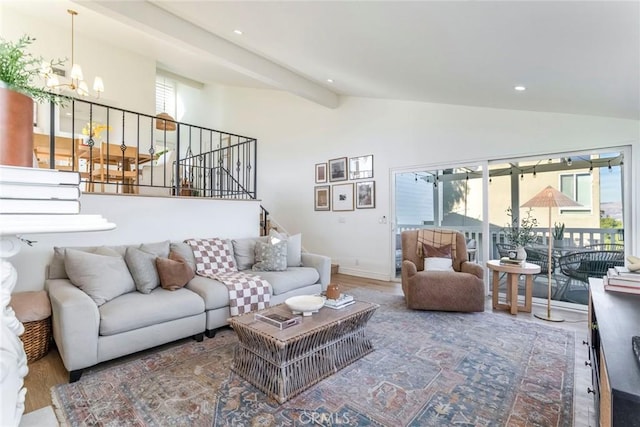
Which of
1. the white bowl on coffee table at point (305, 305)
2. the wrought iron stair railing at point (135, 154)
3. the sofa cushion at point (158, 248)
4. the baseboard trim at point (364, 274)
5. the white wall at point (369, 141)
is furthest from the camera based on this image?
the baseboard trim at point (364, 274)

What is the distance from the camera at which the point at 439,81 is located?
3.53m

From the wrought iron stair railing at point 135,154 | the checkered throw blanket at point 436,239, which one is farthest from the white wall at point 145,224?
the checkered throw blanket at point 436,239

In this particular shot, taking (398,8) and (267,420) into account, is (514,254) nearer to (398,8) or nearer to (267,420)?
(398,8)

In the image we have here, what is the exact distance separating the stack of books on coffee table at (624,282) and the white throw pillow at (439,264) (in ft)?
6.18

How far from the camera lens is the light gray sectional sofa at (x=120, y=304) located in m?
2.20

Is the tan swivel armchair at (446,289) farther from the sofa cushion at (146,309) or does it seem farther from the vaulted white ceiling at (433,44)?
the sofa cushion at (146,309)

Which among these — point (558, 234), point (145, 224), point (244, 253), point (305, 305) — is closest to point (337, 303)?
Result: point (305, 305)

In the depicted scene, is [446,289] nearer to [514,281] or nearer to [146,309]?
[514,281]

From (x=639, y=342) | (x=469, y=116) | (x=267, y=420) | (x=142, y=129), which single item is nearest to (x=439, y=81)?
(x=469, y=116)

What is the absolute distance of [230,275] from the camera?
11.4 feet

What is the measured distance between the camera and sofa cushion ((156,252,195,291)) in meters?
2.97

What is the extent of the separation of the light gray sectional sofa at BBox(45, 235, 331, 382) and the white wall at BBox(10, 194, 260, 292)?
0.17 metres

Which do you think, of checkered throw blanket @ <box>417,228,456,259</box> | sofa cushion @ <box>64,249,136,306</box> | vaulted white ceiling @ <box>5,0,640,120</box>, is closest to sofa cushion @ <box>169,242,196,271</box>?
sofa cushion @ <box>64,249,136,306</box>

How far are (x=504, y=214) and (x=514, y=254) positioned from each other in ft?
2.78
